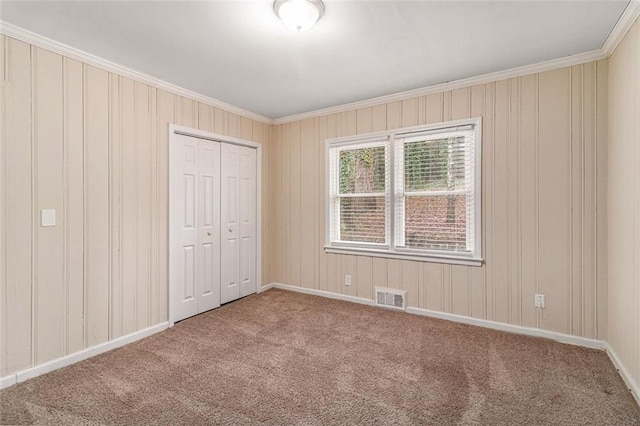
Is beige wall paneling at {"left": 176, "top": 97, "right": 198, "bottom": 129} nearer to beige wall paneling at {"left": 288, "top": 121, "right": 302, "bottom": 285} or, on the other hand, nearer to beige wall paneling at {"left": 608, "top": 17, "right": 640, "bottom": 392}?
beige wall paneling at {"left": 288, "top": 121, "right": 302, "bottom": 285}

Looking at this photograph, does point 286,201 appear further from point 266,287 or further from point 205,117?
point 205,117

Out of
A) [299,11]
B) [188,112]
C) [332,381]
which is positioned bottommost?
[332,381]

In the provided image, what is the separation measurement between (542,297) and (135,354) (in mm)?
3661

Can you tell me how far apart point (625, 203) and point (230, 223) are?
3.85m

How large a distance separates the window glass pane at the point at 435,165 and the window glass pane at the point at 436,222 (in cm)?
14

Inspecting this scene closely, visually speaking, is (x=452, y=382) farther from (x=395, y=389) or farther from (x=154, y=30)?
(x=154, y=30)

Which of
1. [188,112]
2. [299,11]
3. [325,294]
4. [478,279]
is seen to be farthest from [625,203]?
[188,112]

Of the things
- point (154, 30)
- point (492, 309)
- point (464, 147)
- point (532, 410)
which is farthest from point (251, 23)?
point (492, 309)

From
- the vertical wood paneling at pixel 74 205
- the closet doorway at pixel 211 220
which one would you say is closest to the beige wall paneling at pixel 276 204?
the closet doorway at pixel 211 220

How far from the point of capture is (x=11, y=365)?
228 cm

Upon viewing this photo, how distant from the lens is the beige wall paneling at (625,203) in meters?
2.12

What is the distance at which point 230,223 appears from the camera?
4168mm

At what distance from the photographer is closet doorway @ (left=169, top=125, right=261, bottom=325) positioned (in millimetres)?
3486

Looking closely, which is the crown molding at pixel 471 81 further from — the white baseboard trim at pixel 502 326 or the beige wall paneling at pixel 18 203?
the beige wall paneling at pixel 18 203
